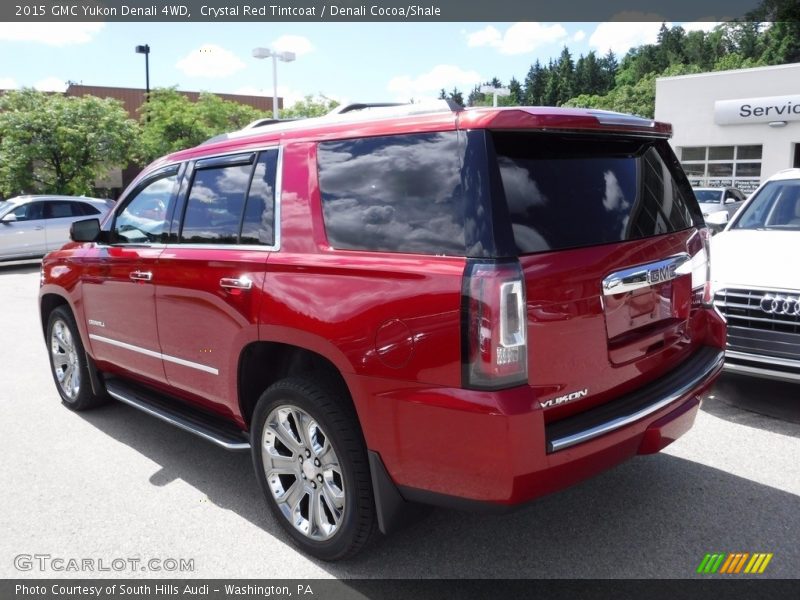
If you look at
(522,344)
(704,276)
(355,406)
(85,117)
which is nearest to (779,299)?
(704,276)

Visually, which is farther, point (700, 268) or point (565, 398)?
point (700, 268)

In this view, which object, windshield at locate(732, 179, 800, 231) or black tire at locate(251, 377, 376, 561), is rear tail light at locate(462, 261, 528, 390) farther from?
windshield at locate(732, 179, 800, 231)

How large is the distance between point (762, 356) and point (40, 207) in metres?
16.3

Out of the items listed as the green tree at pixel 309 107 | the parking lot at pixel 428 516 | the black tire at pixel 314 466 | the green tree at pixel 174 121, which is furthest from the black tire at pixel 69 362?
the green tree at pixel 309 107

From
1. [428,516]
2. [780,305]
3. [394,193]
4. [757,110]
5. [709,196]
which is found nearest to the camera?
Answer: [394,193]

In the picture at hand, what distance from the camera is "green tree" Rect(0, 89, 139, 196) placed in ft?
80.5

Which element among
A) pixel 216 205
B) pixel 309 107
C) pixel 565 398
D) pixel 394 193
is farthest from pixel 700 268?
pixel 309 107

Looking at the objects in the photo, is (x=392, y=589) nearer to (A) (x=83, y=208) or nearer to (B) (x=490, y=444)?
(B) (x=490, y=444)

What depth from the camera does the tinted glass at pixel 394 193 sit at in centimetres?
266

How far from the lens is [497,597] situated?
290 centimetres

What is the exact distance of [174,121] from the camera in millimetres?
31750

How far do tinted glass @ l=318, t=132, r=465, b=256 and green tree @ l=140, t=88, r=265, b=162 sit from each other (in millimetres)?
29462

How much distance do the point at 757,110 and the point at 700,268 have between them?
2874 cm

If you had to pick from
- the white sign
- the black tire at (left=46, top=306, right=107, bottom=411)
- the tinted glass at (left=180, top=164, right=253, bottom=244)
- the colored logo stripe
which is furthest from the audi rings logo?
the white sign
